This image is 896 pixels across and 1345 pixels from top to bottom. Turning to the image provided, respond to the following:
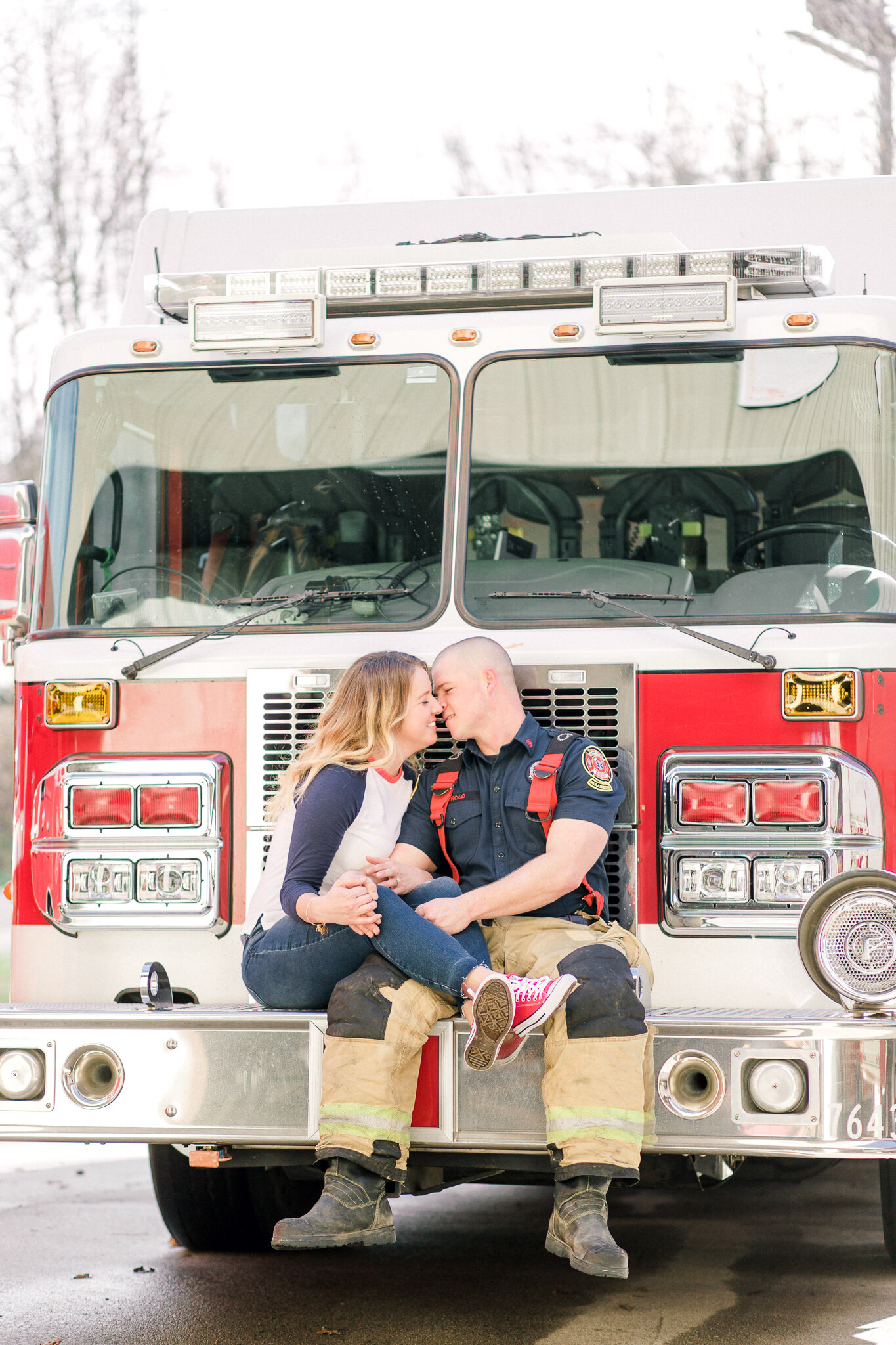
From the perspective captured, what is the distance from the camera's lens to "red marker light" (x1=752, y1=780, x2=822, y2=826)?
3.96 meters

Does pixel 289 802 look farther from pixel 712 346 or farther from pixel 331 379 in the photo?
pixel 712 346

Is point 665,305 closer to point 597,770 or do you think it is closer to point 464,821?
point 597,770

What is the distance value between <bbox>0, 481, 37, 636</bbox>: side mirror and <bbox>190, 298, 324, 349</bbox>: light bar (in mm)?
714

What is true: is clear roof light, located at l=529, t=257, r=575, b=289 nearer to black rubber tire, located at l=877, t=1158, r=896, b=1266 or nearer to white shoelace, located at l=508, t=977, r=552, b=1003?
white shoelace, located at l=508, t=977, r=552, b=1003

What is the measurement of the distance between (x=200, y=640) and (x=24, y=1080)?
1323mm

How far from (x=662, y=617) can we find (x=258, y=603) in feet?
3.86

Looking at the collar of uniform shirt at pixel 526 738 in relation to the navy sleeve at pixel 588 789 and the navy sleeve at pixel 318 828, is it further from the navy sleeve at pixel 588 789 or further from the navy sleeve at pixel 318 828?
the navy sleeve at pixel 318 828

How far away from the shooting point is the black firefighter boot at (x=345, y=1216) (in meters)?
3.36

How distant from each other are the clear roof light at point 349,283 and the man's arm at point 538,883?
1.78m

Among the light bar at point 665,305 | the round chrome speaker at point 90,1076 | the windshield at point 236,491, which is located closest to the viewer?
the round chrome speaker at point 90,1076

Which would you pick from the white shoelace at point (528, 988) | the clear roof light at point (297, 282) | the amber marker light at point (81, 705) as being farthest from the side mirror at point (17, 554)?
the white shoelace at point (528, 988)

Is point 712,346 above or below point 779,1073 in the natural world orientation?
above

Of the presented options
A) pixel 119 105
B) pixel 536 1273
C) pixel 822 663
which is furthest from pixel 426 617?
pixel 119 105

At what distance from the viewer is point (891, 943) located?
134 inches
